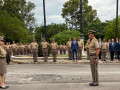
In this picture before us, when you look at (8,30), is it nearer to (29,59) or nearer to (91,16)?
(29,59)

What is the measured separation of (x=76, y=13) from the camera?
239 ft

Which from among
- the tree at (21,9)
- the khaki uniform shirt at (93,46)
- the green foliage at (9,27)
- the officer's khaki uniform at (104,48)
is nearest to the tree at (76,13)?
the tree at (21,9)

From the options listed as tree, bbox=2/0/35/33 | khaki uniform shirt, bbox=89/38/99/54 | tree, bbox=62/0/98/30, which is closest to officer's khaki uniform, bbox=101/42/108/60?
khaki uniform shirt, bbox=89/38/99/54

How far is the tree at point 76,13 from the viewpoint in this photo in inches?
2854

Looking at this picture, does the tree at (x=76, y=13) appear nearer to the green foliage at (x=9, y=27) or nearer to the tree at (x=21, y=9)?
the tree at (x=21, y=9)

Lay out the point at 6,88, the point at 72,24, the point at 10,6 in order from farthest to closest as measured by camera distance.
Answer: the point at 72,24 → the point at 10,6 → the point at 6,88

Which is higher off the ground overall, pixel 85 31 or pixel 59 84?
pixel 85 31

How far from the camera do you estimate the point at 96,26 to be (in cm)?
6419

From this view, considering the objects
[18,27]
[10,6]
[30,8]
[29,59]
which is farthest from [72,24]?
[29,59]

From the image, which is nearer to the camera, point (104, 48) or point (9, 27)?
point (104, 48)

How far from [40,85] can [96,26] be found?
2320 inches

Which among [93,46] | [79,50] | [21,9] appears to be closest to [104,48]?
[79,50]

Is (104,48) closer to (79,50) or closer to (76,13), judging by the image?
(79,50)

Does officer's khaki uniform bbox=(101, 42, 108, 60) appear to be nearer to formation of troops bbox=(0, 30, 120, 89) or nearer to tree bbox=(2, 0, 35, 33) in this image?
formation of troops bbox=(0, 30, 120, 89)
